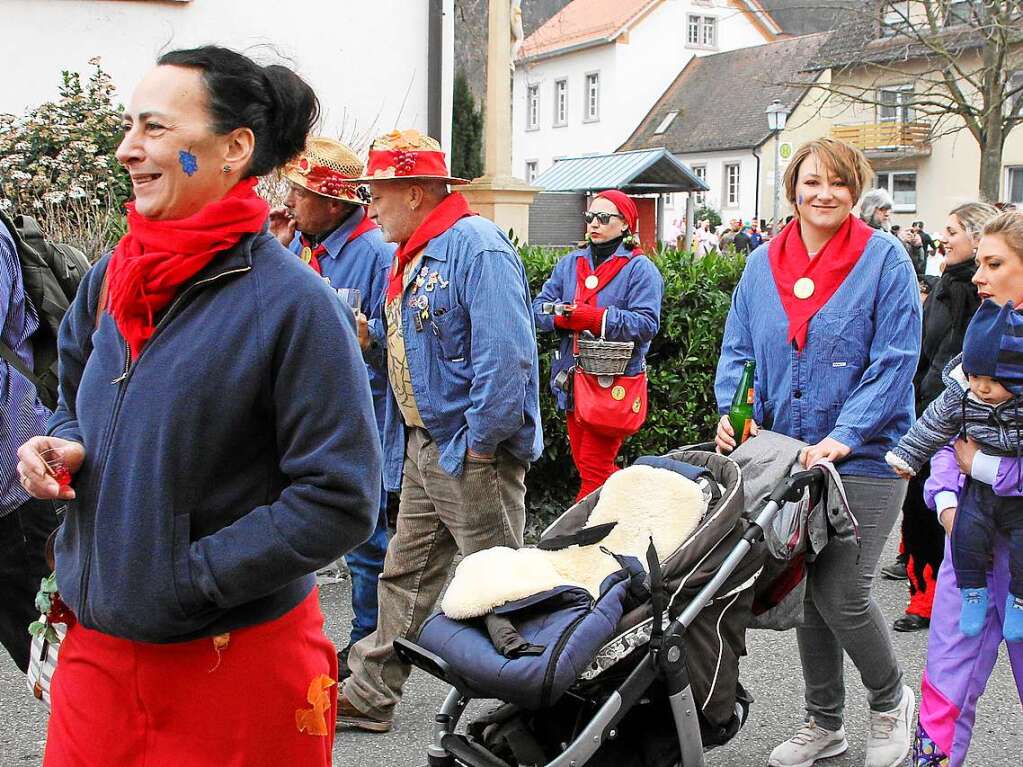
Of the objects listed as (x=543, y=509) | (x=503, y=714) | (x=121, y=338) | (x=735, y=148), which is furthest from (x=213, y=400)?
(x=735, y=148)

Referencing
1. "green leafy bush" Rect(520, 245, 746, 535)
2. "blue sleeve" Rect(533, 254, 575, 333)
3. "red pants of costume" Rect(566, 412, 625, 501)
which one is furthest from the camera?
"green leafy bush" Rect(520, 245, 746, 535)

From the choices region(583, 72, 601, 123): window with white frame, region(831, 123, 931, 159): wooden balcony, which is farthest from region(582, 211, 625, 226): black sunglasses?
region(583, 72, 601, 123): window with white frame

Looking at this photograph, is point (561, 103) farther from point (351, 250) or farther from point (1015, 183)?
point (351, 250)

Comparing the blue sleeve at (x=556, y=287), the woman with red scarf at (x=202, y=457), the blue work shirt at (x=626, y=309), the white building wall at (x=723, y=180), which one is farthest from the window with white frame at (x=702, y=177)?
the woman with red scarf at (x=202, y=457)

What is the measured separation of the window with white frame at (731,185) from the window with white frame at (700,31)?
361 inches

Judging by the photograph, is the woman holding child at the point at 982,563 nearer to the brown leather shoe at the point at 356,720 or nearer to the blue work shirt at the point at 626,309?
the brown leather shoe at the point at 356,720

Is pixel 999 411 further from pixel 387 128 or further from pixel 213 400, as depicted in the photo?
pixel 387 128

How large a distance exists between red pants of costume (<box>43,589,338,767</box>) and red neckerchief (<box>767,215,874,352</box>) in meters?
2.33

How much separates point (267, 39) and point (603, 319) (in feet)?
18.2

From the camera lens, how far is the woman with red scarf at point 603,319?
6.61 m

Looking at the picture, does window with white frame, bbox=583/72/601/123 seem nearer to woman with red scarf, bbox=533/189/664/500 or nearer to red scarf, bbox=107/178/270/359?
woman with red scarf, bbox=533/189/664/500

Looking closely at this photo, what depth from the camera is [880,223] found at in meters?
9.05

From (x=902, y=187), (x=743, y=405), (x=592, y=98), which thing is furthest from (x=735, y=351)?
(x=592, y=98)

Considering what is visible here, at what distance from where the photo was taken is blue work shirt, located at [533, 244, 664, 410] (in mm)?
6645
